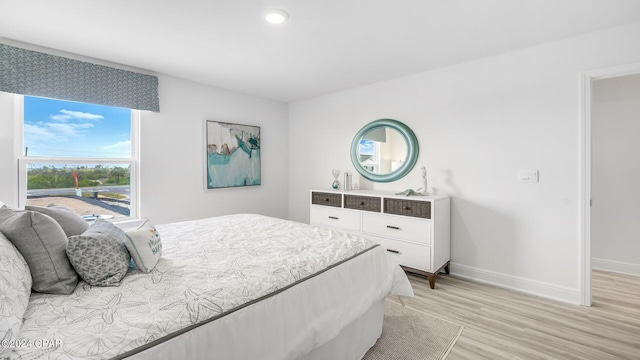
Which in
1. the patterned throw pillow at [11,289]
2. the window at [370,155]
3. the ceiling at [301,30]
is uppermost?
the ceiling at [301,30]

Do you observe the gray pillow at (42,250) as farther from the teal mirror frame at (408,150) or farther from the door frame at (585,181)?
the door frame at (585,181)

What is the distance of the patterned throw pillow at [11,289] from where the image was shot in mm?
855

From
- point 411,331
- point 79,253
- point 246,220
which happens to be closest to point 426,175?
point 411,331

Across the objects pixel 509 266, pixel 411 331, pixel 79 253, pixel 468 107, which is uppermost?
pixel 468 107

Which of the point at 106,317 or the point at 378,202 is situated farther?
the point at 378,202

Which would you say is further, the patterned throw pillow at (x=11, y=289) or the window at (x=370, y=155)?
the window at (x=370, y=155)

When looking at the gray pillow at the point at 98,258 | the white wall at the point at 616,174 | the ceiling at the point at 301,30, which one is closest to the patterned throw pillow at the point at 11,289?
the gray pillow at the point at 98,258

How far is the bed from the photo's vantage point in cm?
94

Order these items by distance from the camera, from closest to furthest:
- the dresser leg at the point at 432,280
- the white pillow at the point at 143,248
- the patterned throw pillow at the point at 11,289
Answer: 1. the patterned throw pillow at the point at 11,289
2. the white pillow at the point at 143,248
3. the dresser leg at the point at 432,280

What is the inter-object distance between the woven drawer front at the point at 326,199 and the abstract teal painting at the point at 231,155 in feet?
3.54

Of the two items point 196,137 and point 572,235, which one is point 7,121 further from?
point 572,235

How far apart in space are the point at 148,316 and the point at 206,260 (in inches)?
23.3

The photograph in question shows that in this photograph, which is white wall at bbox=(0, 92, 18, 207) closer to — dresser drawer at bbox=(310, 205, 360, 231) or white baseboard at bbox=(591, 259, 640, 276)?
dresser drawer at bbox=(310, 205, 360, 231)

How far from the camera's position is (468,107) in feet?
10.4
